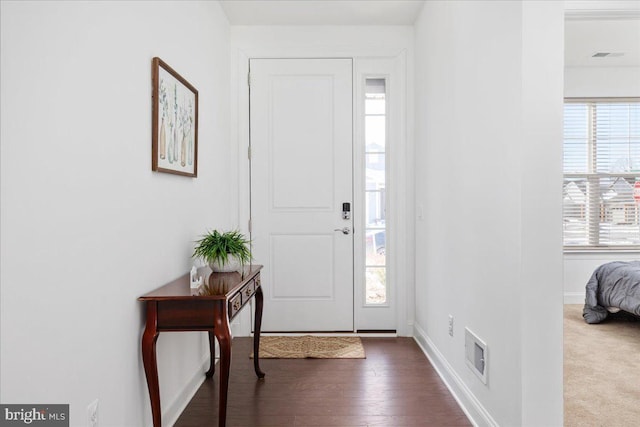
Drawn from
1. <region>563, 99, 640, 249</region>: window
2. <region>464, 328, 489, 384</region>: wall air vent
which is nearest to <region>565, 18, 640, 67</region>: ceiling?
<region>563, 99, 640, 249</region>: window

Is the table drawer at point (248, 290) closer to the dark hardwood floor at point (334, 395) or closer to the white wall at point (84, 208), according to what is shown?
the white wall at point (84, 208)

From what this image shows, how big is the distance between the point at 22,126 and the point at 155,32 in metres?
1.13

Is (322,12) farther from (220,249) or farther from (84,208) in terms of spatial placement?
(84,208)

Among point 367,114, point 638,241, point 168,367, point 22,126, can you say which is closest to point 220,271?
point 168,367

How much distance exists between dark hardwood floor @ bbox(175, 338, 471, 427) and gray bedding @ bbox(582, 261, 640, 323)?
208 centimetres

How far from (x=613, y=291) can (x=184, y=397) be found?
3.96 metres

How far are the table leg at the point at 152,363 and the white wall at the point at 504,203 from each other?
1.54 m

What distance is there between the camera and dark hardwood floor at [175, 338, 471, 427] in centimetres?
244

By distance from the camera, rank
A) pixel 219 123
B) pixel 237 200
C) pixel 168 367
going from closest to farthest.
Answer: pixel 168 367, pixel 219 123, pixel 237 200

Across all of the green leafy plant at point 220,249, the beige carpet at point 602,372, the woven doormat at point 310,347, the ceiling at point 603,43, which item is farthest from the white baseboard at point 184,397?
the ceiling at point 603,43

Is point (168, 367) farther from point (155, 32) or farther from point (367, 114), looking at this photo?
point (367, 114)

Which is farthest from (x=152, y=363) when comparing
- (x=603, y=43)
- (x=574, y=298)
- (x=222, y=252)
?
(x=603, y=43)

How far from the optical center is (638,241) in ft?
17.6

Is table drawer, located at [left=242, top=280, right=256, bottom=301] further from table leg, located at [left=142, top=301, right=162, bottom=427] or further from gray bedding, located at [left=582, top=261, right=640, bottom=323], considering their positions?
gray bedding, located at [left=582, top=261, right=640, bottom=323]
